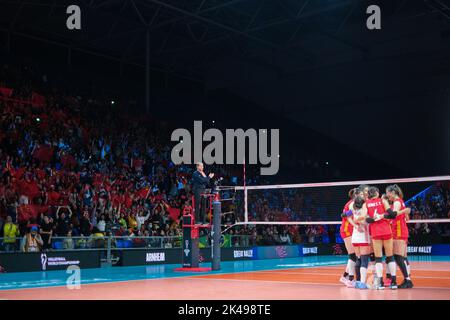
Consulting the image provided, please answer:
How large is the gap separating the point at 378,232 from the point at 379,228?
0.08m

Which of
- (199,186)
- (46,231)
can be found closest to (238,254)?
(46,231)

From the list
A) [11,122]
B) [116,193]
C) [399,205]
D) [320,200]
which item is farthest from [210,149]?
[399,205]

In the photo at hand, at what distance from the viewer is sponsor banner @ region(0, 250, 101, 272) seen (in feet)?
61.5

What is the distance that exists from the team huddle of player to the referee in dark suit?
565 cm

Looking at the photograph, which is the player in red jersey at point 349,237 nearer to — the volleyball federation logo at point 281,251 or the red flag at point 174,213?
the red flag at point 174,213

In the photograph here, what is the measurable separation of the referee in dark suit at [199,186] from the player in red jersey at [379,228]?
6.15 meters

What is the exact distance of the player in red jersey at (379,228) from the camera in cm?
1155

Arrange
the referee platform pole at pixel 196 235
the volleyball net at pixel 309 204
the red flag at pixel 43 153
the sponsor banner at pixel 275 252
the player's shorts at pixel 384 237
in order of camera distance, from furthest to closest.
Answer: the sponsor banner at pixel 275 252 → the volleyball net at pixel 309 204 → the red flag at pixel 43 153 → the referee platform pole at pixel 196 235 → the player's shorts at pixel 384 237

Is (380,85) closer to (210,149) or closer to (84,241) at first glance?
(210,149)

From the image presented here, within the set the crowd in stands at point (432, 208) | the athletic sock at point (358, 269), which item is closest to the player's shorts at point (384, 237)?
the athletic sock at point (358, 269)

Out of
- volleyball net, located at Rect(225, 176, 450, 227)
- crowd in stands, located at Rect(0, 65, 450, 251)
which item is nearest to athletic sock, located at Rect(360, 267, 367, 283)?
crowd in stands, located at Rect(0, 65, 450, 251)

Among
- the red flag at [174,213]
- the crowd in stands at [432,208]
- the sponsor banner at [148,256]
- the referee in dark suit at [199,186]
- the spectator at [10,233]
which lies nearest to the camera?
the referee in dark suit at [199,186]

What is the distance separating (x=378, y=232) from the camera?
11672 mm

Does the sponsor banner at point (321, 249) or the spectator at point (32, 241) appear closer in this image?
the spectator at point (32, 241)
